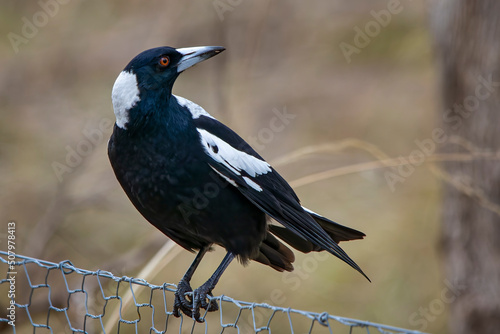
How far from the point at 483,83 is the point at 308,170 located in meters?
3.00

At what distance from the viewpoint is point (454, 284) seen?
4.73 meters

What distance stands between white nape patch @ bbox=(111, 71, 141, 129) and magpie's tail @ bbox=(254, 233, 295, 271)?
3.19 feet

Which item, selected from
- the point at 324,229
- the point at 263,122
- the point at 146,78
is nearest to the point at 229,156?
the point at 146,78

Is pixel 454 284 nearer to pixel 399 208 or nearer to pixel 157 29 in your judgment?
pixel 399 208

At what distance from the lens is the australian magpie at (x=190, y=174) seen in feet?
9.57

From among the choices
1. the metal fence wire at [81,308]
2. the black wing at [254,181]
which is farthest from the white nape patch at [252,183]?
the metal fence wire at [81,308]

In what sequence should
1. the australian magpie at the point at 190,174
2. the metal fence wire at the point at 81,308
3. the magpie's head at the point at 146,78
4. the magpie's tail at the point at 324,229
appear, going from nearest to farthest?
the australian magpie at the point at 190,174 → the magpie's head at the point at 146,78 → the magpie's tail at the point at 324,229 → the metal fence wire at the point at 81,308

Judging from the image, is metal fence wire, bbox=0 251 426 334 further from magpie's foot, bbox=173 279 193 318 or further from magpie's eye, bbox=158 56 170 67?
magpie's eye, bbox=158 56 170 67

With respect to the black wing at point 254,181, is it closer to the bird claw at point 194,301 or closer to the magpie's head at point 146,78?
the magpie's head at point 146,78

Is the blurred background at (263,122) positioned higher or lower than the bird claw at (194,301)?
higher

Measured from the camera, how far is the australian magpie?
2.92 meters

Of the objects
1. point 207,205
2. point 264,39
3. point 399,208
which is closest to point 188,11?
point 264,39

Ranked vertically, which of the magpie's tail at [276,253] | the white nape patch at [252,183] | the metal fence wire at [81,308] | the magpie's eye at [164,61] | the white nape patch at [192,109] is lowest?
the metal fence wire at [81,308]

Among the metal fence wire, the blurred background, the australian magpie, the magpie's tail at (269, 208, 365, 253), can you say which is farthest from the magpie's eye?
the blurred background
